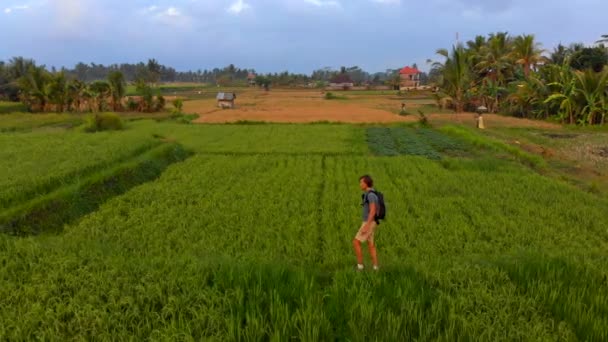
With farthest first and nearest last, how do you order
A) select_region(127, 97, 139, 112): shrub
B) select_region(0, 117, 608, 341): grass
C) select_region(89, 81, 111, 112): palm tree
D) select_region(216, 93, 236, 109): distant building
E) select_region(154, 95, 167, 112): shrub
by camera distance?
select_region(216, 93, 236, 109): distant building → select_region(127, 97, 139, 112): shrub → select_region(154, 95, 167, 112): shrub → select_region(89, 81, 111, 112): palm tree → select_region(0, 117, 608, 341): grass

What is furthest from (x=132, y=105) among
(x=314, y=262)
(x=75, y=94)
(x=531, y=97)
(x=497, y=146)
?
(x=314, y=262)

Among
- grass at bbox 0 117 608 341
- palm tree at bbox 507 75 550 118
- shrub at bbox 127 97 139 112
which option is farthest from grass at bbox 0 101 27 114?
palm tree at bbox 507 75 550 118

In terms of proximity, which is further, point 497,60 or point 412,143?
point 497,60

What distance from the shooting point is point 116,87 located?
3847 cm

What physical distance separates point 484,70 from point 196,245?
3996 cm

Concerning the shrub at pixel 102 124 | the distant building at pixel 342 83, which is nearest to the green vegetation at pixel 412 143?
the shrub at pixel 102 124

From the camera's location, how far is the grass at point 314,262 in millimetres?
4102

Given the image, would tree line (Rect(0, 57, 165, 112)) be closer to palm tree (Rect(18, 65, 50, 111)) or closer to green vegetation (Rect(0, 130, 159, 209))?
palm tree (Rect(18, 65, 50, 111))

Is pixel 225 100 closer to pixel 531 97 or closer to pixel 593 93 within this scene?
pixel 531 97

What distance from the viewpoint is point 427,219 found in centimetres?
880

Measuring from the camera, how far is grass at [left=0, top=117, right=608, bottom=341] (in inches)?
161

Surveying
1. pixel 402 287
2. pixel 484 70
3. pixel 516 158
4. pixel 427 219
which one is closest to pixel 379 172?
pixel 427 219

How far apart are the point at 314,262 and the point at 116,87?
36.8 meters

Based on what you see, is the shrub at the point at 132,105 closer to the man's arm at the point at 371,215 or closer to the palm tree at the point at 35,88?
the palm tree at the point at 35,88
